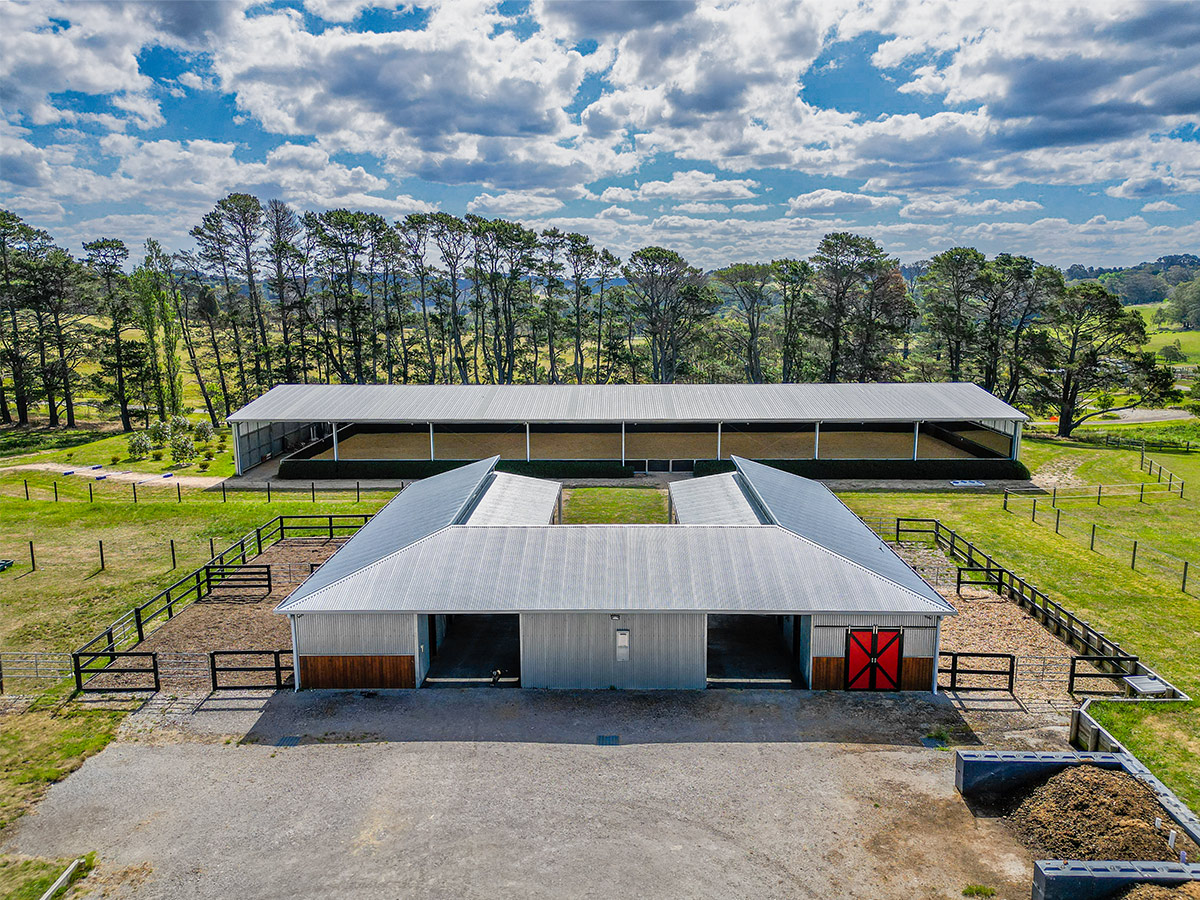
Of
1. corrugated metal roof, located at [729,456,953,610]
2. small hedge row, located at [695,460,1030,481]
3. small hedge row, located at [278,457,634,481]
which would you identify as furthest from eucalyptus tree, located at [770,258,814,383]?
corrugated metal roof, located at [729,456,953,610]

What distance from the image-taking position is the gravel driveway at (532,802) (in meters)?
10.7

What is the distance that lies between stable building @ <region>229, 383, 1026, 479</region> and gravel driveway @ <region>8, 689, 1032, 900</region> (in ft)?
72.9

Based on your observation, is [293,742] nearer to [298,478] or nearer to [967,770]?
[967,770]

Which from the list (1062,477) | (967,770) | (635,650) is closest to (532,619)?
(635,650)

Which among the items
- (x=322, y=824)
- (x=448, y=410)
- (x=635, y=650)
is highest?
(x=448, y=410)

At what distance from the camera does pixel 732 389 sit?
4219cm

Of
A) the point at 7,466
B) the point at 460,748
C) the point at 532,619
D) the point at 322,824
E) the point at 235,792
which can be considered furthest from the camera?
the point at 7,466

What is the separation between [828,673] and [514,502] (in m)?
11.0

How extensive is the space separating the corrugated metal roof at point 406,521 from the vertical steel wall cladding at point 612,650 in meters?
4.36

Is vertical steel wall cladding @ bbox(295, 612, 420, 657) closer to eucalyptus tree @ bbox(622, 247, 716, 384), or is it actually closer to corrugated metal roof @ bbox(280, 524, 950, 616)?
corrugated metal roof @ bbox(280, 524, 950, 616)

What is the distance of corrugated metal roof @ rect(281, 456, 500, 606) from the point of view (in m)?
17.7

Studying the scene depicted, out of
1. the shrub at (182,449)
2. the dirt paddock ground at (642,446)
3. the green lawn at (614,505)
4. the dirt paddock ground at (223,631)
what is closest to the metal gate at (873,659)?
the dirt paddock ground at (223,631)

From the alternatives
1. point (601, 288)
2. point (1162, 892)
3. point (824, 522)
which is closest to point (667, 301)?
point (601, 288)

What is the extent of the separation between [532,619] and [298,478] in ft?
82.2
